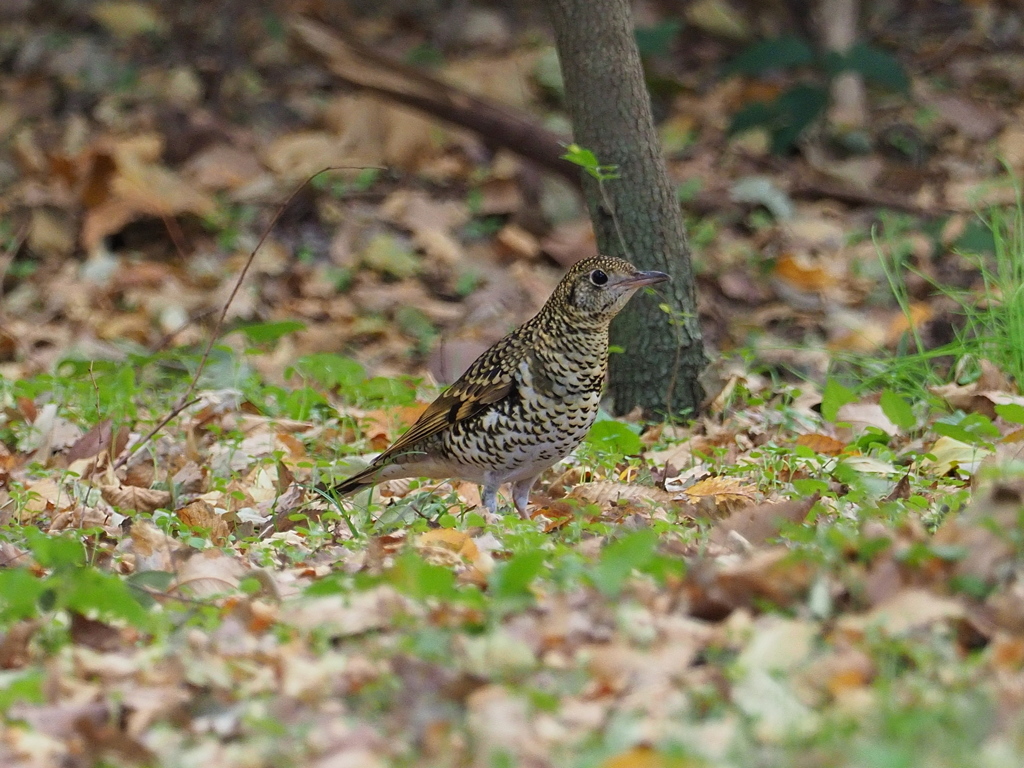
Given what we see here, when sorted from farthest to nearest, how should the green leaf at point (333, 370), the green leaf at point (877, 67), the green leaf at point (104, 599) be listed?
the green leaf at point (877, 67) → the green leaf at point (333, 370) → the green leaf at point (104, 599)

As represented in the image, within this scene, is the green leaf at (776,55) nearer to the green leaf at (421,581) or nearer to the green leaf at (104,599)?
the green leaf at (421,581)

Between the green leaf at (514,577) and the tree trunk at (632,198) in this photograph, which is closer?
the green leaf at (514,577)

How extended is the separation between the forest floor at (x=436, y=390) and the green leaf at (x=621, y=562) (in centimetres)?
1

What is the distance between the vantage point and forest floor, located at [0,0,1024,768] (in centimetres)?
309

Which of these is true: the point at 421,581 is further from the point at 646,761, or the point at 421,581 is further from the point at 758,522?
the point at 758,522

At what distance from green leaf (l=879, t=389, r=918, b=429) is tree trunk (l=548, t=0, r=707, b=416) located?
3.13 ft

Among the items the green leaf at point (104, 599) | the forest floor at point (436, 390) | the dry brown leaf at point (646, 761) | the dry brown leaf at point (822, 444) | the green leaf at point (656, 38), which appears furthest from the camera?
the green leaf at point (656, 38)

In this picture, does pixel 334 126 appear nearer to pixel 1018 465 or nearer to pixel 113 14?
pixel 113 14

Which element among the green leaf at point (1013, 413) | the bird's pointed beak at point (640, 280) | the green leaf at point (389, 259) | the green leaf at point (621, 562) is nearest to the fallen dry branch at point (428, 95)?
the green leaf at point (389, 259)

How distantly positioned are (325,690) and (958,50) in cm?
1065

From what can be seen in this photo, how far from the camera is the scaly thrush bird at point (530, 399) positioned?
16.5ft

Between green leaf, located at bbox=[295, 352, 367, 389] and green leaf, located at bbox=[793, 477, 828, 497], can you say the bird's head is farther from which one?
green leaf, located at bbox=[295, 352, 367, 389]

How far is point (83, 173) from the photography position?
10.0m

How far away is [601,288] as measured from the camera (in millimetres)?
5125
